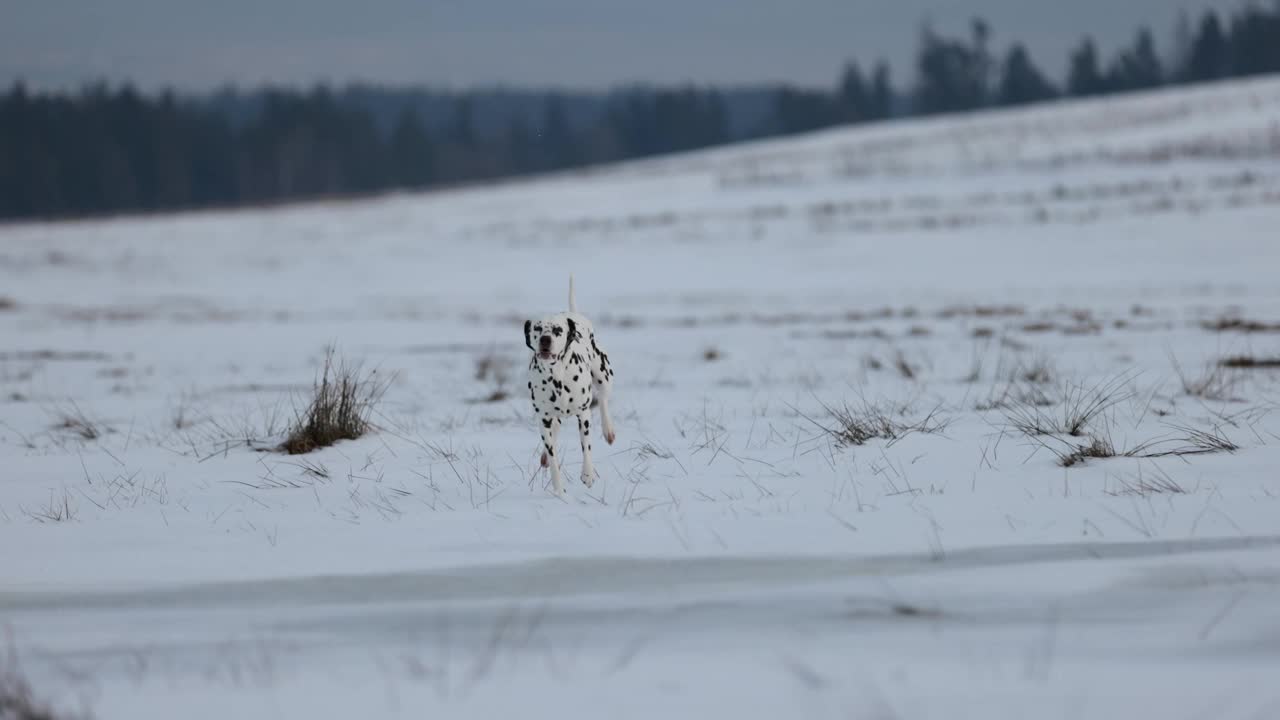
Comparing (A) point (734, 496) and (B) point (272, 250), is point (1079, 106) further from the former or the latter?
(A) point (734, 496)

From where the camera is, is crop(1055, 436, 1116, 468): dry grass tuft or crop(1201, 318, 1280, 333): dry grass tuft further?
crop(1201, 318, 1280, 333): dry grass tuft

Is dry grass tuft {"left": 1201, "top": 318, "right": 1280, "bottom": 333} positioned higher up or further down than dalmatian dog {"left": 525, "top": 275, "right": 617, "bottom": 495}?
further down

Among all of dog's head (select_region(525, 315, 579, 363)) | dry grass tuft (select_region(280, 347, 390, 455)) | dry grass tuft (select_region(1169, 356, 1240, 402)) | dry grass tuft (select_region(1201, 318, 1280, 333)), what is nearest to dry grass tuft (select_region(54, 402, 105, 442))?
dry grass tuft (select_region(280, 347, 390, 455))

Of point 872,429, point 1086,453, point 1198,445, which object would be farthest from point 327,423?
point 1198,445

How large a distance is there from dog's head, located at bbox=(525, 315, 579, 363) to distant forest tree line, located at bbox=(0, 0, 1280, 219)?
293 feet

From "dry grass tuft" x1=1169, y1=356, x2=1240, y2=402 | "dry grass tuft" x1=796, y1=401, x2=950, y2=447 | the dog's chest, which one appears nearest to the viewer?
the dog's chest

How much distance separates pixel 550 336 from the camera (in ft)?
19.2

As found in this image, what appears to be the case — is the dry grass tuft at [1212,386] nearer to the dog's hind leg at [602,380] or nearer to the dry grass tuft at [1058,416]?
the dry grass tuft at [1058,416]

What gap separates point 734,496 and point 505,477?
1543 mm

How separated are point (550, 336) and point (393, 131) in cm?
13357

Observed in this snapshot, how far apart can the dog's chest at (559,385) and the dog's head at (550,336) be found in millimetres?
73

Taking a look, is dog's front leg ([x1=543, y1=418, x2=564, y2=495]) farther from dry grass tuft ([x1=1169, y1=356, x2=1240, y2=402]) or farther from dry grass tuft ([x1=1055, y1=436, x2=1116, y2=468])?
dry grass tuft ([x1=1169, y1=356, x2=1240, y2=402])

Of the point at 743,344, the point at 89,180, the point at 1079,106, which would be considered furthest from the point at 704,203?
the point at 89,180

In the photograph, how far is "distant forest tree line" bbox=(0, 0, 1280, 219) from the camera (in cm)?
10462
